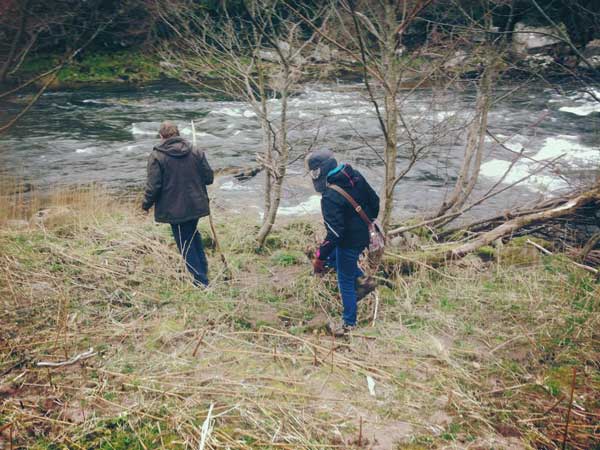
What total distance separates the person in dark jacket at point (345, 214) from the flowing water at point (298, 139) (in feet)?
12.4

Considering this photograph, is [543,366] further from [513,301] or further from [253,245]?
[253,245]

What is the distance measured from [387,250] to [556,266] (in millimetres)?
1703

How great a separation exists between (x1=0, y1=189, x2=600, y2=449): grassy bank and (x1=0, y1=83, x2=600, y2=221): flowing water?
367cm

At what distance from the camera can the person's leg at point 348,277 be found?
15.2 feet

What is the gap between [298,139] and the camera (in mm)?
8758

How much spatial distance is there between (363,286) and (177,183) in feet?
6.77

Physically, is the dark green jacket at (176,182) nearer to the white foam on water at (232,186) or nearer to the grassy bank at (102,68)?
the white foam on water at (232,186)

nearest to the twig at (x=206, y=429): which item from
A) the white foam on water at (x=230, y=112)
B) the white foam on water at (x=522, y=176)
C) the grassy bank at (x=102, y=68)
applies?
the white foam on water at (x=522, y=176)

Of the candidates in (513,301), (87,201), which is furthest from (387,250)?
(87,201)

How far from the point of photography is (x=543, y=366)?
3.71 metres

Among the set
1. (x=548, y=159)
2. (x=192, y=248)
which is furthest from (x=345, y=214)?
(x=548, y=159)

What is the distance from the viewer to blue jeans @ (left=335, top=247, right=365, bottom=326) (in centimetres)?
463

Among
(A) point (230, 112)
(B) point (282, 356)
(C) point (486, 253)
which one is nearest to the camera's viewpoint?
(B) point (282, 356)

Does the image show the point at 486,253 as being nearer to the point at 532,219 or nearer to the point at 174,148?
A: the point at 532,219
